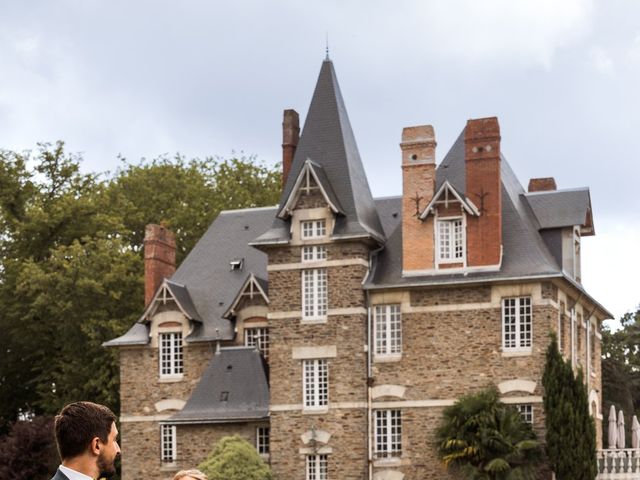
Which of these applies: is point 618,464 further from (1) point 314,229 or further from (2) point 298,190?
(2) point 298,190

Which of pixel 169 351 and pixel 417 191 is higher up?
pixel 417 191

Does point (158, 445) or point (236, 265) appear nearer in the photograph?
point (158, 445)

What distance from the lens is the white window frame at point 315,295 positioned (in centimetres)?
3947

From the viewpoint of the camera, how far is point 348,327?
1542 inches

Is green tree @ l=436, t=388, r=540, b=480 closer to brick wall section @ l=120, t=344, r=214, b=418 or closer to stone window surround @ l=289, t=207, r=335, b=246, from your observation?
stone window surround @ l=289, t=207, r=335, b=246

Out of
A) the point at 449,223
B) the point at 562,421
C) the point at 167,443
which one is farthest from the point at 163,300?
the point at 562,421

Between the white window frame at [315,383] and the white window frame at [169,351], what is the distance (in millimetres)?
5554

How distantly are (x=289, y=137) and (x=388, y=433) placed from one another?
10303 millimetres

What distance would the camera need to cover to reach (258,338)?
139 feet

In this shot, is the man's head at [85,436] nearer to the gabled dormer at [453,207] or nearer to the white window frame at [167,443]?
the gabled dormer at [453,207]

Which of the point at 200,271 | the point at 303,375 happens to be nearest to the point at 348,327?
the point at 303,375

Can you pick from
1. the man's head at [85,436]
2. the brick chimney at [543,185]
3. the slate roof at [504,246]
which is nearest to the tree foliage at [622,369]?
the brick chimney at [543,185]

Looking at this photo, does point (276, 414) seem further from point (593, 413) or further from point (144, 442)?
point (593, 413)

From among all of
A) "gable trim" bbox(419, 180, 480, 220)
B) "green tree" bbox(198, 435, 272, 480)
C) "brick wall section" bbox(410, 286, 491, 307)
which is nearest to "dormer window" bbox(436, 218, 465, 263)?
"gable trim" bbox(419, 180, 480, 220)
